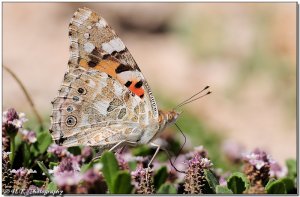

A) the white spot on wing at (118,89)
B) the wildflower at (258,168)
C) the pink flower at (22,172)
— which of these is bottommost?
the pink flower at (22,172)

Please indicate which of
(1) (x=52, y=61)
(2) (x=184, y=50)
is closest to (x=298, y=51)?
(1) (x=52, y=61)

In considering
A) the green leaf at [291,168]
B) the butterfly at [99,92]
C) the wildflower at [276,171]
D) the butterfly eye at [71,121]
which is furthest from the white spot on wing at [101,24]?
the green leaf at [291,168]

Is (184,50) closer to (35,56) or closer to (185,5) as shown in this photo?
(185,5)

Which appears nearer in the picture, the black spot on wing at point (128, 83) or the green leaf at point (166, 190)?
the green leaf at point (166, 190)

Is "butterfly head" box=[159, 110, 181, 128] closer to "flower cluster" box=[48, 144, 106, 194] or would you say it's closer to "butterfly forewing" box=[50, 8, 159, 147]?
"butterfly forewing" box=[50, 8, 159, 147]

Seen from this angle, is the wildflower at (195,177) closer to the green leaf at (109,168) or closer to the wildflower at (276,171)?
the green leaf at (109,168)

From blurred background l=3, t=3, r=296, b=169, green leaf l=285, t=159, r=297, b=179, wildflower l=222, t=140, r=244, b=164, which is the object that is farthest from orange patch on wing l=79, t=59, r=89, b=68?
blurred background l=3, t=3, r=296, b=169
